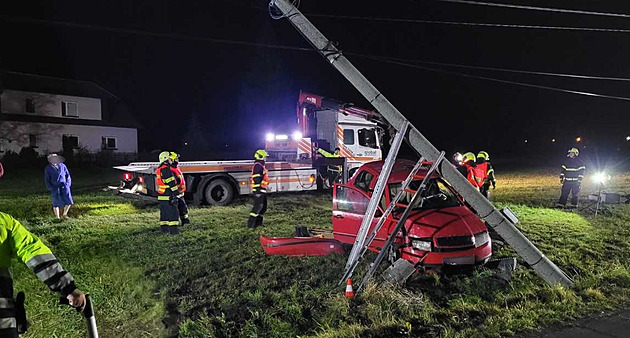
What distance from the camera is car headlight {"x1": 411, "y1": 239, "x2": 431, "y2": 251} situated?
5909 millimetres

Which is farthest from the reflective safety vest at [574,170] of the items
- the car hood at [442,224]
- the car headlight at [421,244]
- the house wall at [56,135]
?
the house wall at [56,135]

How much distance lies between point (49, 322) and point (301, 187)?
10.8 m

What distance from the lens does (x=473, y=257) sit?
5.90 meters

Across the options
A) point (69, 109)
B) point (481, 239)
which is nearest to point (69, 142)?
point (69, 109)

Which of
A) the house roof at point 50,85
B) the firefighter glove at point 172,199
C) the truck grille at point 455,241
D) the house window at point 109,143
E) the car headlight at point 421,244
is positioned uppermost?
the house roof at point 50,85

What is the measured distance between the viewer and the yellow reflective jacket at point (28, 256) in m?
2.53

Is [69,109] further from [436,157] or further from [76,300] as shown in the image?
[76,300]

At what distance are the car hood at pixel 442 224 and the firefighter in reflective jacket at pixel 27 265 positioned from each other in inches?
178

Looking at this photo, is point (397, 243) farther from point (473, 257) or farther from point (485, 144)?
point (485, 144)

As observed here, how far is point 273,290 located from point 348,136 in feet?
34.4

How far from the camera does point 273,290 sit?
568 cm

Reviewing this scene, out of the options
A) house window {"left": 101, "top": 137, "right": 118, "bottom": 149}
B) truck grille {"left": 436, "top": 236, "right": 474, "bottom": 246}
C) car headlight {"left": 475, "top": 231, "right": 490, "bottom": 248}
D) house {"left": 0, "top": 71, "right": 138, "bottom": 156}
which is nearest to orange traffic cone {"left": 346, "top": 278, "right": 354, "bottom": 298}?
truck grille {"left": 436, "top": 236, "right": 474, "bottom": 246}

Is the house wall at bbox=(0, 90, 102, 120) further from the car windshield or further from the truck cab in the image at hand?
the car windshield

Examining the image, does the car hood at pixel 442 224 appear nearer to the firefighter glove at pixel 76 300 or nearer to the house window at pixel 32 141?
the firefighter glove at pixel 76 300
